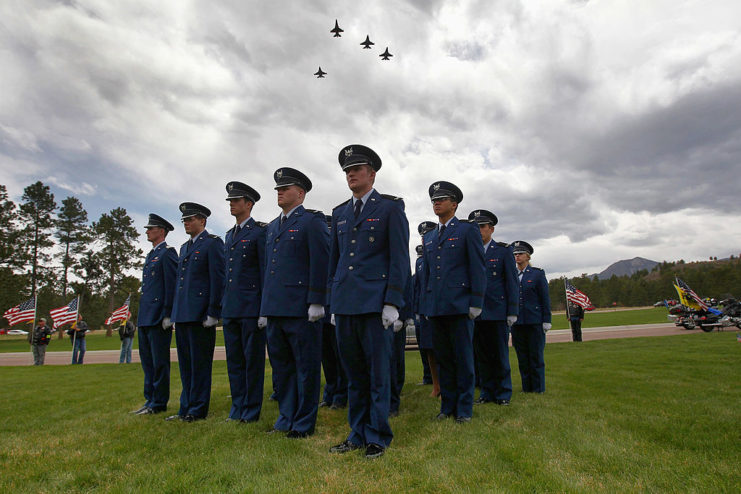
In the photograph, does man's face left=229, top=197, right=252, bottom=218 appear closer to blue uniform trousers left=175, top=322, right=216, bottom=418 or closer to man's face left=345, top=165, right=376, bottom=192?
blue uniform trousers left=175, top=322, right=216, bottom=418

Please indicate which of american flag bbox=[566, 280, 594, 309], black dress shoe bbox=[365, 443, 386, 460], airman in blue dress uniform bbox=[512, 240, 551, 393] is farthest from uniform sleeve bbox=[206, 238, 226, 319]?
american flag bbox=[566, 280, 594, 309]

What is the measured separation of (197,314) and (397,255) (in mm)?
2855

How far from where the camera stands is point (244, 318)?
491 cm

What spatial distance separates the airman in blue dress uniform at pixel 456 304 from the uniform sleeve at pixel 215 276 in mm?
2619

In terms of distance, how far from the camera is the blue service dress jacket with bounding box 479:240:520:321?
597cm

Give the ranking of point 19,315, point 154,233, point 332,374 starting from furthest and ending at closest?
1. point 19,315
2. point 332,374
3. point 154,233

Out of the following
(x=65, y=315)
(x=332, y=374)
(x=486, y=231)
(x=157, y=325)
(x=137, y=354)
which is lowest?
(x=137, y=354)

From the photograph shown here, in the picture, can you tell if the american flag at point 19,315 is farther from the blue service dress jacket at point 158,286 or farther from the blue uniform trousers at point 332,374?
the blue uniform trousers at point 332,374

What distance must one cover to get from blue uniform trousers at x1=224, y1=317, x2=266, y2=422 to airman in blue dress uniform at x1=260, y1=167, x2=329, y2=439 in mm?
529

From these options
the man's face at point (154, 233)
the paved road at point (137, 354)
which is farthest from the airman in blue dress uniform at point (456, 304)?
the paved road at point (137, 354)

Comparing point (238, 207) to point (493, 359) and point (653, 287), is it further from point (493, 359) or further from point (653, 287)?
point (653, 287)

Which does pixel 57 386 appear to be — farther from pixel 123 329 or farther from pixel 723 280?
pixel 723 280

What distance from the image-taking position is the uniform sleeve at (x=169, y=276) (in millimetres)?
5688

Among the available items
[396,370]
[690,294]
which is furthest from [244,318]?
[690,294]
